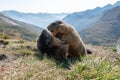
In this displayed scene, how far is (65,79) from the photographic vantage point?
836 cm

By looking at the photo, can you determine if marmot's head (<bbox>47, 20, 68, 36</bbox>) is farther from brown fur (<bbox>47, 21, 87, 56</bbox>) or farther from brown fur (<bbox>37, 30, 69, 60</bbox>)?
brown fur (<bbox>37, 30, 69, 60</bbox>)

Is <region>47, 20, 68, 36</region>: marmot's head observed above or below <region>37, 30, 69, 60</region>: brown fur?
above

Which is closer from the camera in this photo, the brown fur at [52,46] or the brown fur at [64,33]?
the brown fur at [52,46]

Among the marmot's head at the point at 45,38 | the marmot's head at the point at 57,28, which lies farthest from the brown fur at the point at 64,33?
the marmot's head at the point at 45,38

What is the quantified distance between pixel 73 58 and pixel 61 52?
84 cm

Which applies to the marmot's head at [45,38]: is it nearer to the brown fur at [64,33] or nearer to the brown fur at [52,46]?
the brown fur at [52,46]

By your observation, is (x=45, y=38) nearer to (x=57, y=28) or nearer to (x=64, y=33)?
(x=57, y=28)

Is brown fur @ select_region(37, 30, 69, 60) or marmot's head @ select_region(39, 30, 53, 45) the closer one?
brown fur @ select_region(37, 30, 69, 60)

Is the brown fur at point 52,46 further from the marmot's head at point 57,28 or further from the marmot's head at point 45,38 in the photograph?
the marmot's head at point 57,28

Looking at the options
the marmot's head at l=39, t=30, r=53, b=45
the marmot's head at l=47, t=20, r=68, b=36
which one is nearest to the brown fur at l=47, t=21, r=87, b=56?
the marmot's head at l=47, t=20, r=68, b=36

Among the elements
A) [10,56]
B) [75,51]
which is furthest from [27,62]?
[75,51]

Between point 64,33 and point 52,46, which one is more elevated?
point 64,33

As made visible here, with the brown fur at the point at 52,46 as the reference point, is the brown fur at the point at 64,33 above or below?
above

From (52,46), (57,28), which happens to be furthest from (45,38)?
(57,28)
